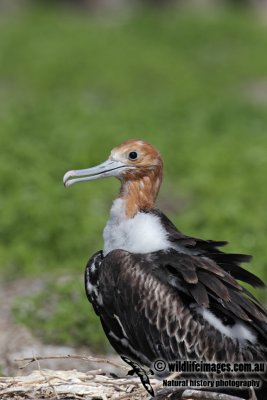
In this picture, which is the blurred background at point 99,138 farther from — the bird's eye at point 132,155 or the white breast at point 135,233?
the bird's eye at point 132,155

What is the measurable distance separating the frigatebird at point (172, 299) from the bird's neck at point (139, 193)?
0.18 m

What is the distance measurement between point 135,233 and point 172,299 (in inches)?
21.4

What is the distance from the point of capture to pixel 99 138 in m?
14.2

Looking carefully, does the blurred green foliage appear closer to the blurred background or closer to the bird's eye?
the blurred background

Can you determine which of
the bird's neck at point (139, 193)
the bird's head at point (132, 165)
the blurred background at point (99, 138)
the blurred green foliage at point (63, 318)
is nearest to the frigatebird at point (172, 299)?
the bird's neck at point (139, 193)

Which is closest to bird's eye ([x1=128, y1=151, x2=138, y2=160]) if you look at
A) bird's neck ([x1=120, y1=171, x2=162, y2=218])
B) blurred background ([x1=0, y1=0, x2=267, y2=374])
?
bird's neck ([x1=120, y1=171, x2=162, y2=218])

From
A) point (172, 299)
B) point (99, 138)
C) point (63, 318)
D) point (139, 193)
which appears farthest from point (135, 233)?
point (99, 138)

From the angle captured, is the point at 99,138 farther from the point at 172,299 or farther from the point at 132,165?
the point at 172,299

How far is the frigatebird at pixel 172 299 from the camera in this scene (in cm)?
593

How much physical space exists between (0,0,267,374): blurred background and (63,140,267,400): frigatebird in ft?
4.80

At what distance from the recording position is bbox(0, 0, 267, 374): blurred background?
931 centimetres

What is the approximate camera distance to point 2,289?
965 centimetres

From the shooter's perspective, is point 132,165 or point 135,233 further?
point 132,165

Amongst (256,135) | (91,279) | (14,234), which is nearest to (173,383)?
(91,279)
